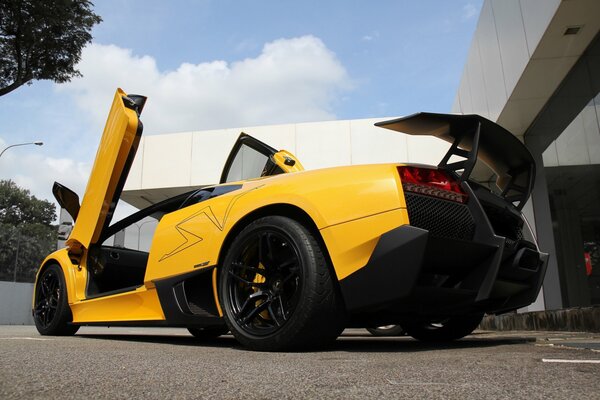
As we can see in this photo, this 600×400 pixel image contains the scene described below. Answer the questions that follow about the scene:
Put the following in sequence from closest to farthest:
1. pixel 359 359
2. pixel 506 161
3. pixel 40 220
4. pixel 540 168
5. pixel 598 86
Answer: pixel 359 359
pixel 506 161
pixel 598 86
pixel 540 168
pixel 40 220

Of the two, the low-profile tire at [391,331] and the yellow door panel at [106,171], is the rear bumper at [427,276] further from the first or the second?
the low-profile tire at [391,331]

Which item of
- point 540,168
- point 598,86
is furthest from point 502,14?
point 540,168

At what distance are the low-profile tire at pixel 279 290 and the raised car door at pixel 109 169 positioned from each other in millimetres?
1740

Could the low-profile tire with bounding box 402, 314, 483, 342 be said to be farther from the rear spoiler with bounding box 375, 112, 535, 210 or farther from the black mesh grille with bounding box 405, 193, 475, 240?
the black mesh grille with bounding box 405, 193, 475, 240

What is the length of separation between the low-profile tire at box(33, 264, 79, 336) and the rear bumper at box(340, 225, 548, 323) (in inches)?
120

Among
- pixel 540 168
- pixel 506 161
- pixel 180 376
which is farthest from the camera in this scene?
pixel 540 168

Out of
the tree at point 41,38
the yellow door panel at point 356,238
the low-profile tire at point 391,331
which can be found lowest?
the low-profile tire at point 391,331

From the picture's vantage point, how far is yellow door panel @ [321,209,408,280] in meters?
2.18

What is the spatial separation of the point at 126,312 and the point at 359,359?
215 cm

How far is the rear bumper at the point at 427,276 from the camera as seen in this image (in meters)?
2.11

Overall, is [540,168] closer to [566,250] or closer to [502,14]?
[566,250]

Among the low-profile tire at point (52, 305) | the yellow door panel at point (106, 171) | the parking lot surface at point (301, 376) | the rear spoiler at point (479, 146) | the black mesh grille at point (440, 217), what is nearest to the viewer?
the parking lot surface at point (301, 376)

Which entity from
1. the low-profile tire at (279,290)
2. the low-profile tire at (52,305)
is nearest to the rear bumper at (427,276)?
the low-profile tire at (279,290)

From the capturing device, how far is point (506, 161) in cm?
297
